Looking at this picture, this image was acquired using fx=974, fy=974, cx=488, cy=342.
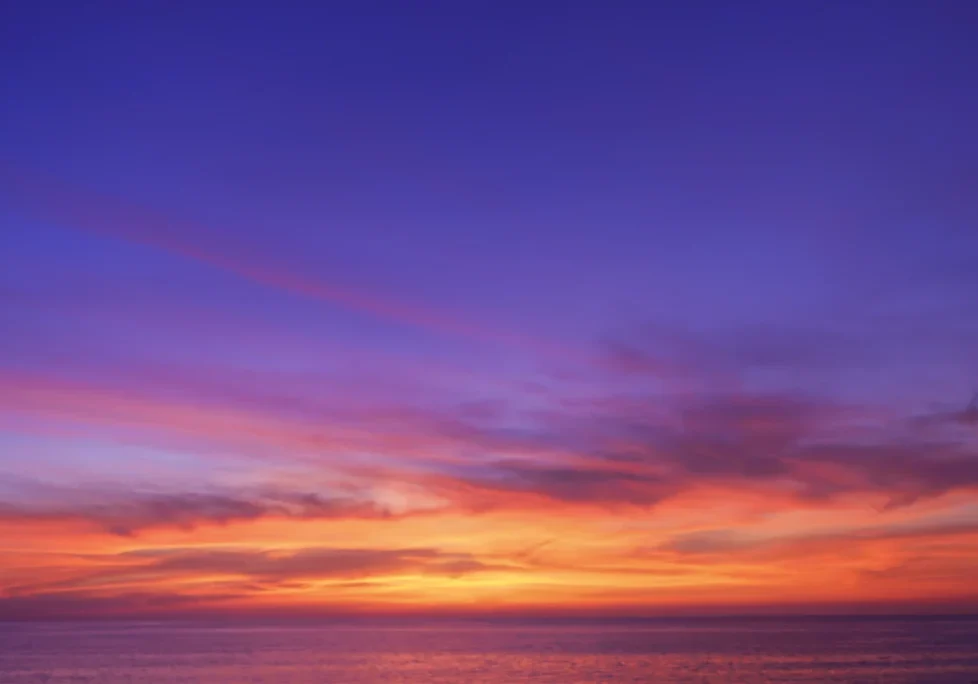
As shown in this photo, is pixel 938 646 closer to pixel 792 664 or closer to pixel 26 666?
pixel 792 664

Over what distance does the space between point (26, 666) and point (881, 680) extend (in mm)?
77135

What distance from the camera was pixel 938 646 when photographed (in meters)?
115

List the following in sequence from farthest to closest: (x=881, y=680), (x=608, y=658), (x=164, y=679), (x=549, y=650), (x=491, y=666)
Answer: (x=549, y=650) → (x=608, y=658) → (x=491, y=666) → (x=164, y=679) → (x=881, y=680)

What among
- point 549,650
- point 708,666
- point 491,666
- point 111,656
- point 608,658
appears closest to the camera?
point 708,666

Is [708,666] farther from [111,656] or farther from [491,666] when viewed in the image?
[111,656]

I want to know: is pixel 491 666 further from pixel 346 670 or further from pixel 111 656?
pixel 111 656

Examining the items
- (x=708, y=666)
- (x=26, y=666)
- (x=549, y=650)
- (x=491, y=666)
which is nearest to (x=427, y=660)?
(x=491, y=666)

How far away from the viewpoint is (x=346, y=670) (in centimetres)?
8719

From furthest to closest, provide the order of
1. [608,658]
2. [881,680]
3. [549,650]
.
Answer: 1. [549,650]
2. [608,658]
3. [881,680]

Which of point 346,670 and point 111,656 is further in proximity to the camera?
point 111,656

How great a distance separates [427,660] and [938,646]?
2385 inches

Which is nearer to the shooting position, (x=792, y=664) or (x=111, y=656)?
(x=792, y=664)

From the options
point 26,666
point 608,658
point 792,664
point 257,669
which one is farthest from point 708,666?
point 26,666

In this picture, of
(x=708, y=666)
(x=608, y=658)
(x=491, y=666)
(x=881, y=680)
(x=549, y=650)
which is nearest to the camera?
(x=881, y=680)
